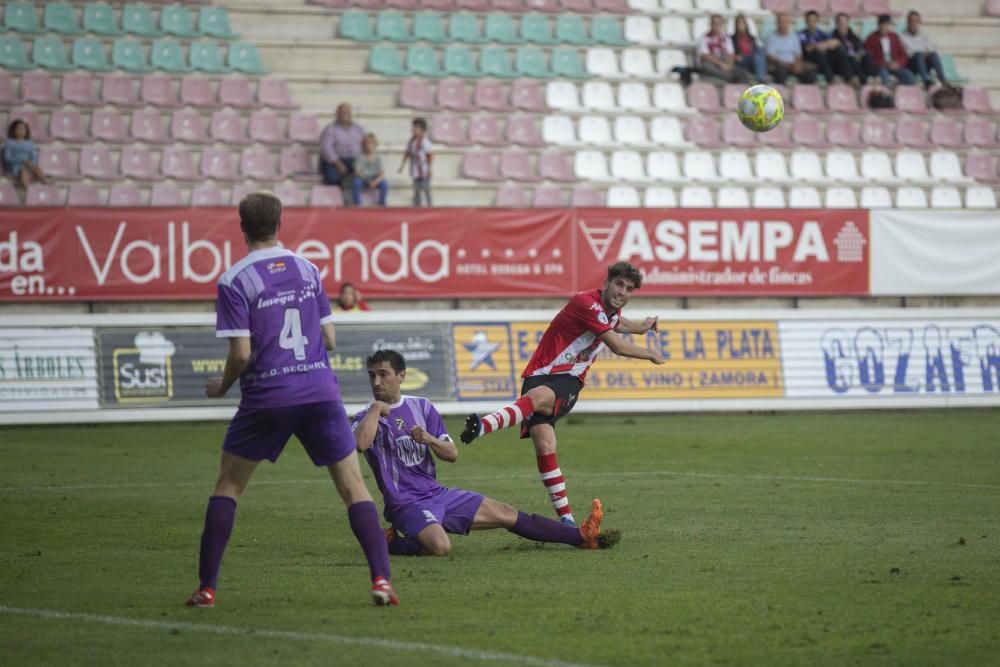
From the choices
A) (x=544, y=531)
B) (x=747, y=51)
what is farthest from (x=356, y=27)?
(x=544, y=531)

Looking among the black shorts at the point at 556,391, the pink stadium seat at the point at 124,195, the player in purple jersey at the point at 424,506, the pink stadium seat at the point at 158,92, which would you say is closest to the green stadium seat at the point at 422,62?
the pink stadium seat at the point at 158,92

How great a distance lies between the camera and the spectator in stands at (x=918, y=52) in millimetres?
28969

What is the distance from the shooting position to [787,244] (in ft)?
78.5

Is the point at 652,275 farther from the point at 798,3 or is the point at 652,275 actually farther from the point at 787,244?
the point at 798,3

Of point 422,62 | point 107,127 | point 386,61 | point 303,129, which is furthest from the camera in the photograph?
point 422,62

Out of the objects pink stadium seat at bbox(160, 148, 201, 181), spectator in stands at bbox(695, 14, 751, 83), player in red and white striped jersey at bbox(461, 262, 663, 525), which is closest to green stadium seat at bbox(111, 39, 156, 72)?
pink stadium seat at bbox(160, 148, 201, 181)

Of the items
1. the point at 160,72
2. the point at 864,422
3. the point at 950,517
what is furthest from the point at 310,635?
the point at 160,72

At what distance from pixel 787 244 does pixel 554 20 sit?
7.84 metres

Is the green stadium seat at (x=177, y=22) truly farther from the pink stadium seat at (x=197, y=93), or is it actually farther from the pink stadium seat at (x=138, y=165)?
the pink stadium seat at (x=138, y=165)

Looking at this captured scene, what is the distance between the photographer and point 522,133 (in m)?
26.4

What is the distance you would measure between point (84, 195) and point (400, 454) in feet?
50.5

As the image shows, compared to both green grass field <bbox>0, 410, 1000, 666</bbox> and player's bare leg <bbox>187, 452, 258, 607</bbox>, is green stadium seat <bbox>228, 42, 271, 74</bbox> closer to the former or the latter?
green grass field <bbox>0, 410, 1000, 666</bbox>

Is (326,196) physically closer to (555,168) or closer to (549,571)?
(555,168)

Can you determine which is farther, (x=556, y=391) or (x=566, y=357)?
(x=566, y=357)
